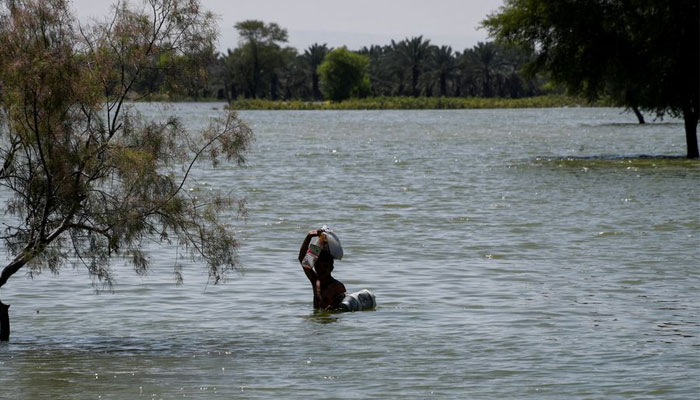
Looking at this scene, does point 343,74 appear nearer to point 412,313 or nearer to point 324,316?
point 412,313

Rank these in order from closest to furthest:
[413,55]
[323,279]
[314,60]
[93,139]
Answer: [93,139], [323,279], [413,55], [314,60]

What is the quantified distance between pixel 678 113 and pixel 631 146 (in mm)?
16415

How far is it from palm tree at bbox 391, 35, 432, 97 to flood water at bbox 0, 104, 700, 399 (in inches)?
4686

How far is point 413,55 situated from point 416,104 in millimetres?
6988

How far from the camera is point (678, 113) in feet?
152

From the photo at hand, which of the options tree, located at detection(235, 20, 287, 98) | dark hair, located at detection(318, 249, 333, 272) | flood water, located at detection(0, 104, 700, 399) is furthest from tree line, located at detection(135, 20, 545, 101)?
dark hair, located at detection(318, 249, 333, 272)

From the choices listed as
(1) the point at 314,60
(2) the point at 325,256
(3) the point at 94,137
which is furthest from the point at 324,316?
(1) the point at 314,60

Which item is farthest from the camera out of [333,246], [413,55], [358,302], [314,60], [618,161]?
[314,60]

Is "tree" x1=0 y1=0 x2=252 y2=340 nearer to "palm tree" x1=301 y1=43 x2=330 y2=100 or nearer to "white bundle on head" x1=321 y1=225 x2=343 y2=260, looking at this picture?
"white bundle on head" x1=321 y1=225 x2=343 y2=260

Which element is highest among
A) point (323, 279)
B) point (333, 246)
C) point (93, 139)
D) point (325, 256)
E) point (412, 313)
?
point (93, 139)

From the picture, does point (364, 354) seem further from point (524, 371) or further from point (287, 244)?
point (287, 244)

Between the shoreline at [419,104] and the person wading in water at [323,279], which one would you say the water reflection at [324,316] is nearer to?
the person wading in water at [323,279]

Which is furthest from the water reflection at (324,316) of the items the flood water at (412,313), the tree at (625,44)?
the tree at (625,44)

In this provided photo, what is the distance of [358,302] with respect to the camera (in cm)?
1612
